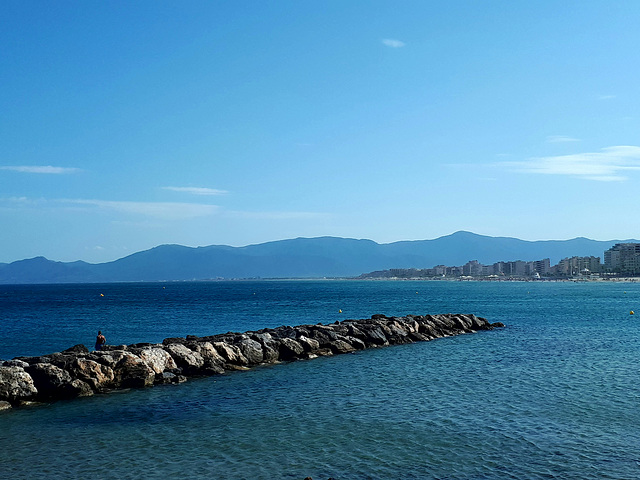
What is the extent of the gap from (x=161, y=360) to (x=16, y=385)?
6.02 m

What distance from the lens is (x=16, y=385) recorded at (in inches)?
784

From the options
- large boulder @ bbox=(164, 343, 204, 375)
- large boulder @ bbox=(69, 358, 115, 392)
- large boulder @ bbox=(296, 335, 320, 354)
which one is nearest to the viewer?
large boulder @ bbox=(69, 358, 115, 392)

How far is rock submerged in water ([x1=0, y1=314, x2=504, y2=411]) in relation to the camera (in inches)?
811

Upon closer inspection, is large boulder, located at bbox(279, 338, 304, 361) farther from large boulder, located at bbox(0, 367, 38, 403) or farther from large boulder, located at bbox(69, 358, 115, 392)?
large boulder, located at bbox(0, 367, 38, 403)

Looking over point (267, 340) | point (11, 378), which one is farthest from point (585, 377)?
point (11, 378)

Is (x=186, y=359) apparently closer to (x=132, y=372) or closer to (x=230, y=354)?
(x=230, y=354)

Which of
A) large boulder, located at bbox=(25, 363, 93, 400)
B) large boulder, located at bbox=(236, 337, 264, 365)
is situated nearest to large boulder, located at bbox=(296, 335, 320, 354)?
large boulder, located at bbox=(236, 337, 264, 365)

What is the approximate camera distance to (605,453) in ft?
43.9

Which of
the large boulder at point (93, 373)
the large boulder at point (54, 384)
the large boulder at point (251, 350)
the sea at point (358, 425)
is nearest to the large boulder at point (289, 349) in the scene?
the sea at point (358, 425)

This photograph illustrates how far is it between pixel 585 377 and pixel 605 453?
1081 centimetres

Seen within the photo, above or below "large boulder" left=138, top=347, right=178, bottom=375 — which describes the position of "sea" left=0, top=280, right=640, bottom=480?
below

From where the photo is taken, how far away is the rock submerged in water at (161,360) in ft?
67.6

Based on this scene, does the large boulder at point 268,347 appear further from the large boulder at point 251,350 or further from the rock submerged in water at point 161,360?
the large boulder at point 251,350

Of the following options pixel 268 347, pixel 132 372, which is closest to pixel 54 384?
pixel 132 372
